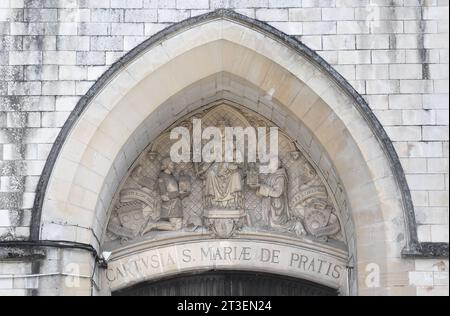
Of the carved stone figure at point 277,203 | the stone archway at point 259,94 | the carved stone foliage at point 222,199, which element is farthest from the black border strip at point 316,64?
the carved stone figure at point 277,203

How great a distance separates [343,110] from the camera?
10289 mm

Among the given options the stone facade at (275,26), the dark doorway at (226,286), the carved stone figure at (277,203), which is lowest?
the dark doorway at (226,286)

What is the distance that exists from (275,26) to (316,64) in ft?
1.83

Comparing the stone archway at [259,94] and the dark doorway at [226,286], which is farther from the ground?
the stone archway at [259,94]

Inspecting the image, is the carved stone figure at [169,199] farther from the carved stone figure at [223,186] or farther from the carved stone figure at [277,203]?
the carved stone figure at [277,203]

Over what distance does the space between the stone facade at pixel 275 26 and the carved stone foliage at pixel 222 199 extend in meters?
1.25

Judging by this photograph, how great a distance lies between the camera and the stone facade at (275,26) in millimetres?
10148

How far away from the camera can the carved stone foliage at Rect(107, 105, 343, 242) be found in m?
11.0

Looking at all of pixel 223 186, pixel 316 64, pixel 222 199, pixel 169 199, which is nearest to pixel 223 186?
pixel 223 186

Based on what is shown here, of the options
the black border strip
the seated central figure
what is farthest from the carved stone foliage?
the black border strip

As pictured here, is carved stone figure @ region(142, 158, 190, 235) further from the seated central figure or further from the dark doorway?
the dark doorway

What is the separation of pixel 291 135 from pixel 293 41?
1.21 metres

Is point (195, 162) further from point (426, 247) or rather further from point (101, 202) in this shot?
point (426, 247)

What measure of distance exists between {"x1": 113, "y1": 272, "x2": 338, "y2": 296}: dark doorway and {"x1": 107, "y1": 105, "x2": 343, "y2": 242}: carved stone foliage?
0.48 metres
